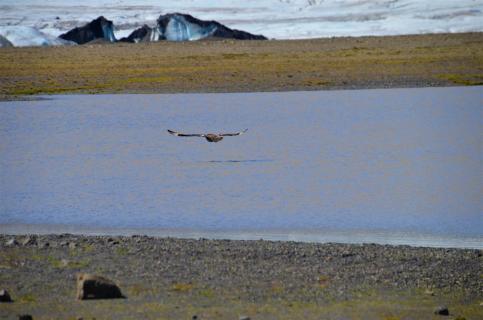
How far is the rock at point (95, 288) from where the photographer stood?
6.69m

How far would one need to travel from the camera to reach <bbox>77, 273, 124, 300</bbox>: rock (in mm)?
6687

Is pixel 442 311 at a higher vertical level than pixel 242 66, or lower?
lower

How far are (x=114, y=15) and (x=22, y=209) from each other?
45.7 meters

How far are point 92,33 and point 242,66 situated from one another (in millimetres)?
16306

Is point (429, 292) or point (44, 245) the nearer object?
point (429, 292)

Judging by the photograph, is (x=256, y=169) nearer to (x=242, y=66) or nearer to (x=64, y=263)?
(x=64, y=263)

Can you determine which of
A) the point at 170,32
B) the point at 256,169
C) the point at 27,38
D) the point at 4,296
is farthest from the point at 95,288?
the point at 170,32

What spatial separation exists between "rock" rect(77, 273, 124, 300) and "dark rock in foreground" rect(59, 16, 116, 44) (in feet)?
129

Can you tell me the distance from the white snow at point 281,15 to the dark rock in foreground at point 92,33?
3.38m

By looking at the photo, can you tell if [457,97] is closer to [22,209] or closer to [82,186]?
[82,186]

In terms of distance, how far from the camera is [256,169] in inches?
553

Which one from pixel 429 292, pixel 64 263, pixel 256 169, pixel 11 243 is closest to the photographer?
pixel 429 292

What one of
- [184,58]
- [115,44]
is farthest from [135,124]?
[115,44]

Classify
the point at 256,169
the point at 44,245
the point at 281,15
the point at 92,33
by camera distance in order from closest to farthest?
the point at 44,245
the point at 256,169
the point at 92,33
the point at 281,15
